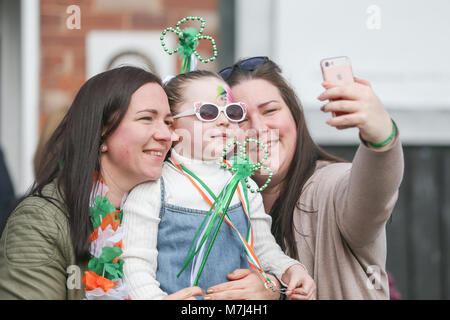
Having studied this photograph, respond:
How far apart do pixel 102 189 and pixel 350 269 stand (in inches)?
22.9

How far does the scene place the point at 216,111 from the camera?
46.2 inches

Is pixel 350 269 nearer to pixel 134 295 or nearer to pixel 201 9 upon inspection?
pixel 134 295

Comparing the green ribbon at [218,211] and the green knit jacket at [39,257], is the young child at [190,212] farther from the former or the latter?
the green knit jacket at [39,257]

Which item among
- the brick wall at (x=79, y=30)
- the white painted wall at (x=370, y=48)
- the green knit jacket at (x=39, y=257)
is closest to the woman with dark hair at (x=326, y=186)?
the green knit jacket at (x=39, y=257)

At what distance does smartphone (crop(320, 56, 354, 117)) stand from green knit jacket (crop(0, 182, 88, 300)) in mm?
602

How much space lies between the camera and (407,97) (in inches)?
106

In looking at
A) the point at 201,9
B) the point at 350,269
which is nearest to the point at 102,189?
the point at 350,269

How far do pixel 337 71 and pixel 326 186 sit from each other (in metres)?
0.32

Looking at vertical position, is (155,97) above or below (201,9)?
below

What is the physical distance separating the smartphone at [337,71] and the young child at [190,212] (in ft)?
0.76

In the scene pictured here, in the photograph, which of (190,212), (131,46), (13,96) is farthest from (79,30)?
(190,212)

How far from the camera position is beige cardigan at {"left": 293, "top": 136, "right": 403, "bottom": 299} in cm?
111

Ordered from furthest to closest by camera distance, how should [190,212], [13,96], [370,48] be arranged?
[13,96] → [370,48] → [190,212]

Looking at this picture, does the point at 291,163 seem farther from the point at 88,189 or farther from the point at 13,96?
the point at 13,96
